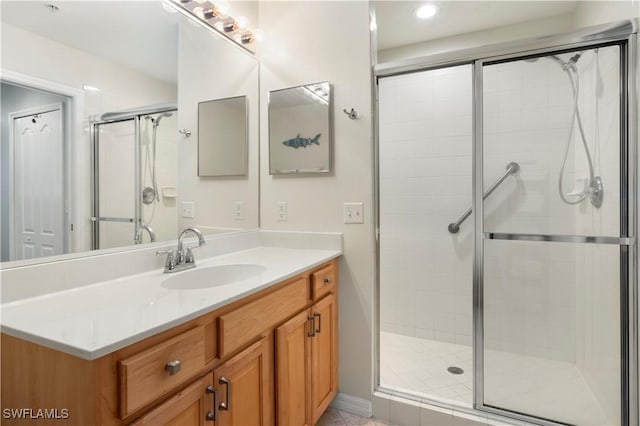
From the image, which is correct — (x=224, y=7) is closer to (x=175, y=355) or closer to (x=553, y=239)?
(x=175, y=355)

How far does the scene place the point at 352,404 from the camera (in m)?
1.83

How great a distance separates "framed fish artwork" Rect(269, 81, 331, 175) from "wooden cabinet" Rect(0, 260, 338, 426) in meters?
0.67

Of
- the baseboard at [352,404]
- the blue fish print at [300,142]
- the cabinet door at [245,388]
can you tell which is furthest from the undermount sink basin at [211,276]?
the baseboard at [352,404]

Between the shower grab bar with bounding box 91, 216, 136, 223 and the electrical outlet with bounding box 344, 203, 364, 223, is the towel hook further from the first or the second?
the shower grab bar with bounding box 91, 216, 136, 223

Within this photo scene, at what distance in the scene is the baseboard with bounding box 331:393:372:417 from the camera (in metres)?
1.80

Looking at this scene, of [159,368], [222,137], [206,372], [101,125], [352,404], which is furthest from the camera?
[222,137]

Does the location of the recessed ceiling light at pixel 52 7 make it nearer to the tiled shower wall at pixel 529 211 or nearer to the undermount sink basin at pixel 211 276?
the undermount sink basin at pixel 211 276

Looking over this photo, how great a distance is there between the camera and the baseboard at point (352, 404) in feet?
5.90

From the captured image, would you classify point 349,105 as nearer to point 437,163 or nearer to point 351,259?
point 351,259

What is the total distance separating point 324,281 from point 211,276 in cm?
55

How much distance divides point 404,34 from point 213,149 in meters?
1.83

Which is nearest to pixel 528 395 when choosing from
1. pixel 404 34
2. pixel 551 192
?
pixel 551 192

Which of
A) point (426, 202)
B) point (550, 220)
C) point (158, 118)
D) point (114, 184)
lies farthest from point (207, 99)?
point (550, 220)

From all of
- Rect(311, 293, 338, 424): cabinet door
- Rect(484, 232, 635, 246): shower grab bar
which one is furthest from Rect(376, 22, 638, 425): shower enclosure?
Rect(311, 293, 338, 424): cabinet door
